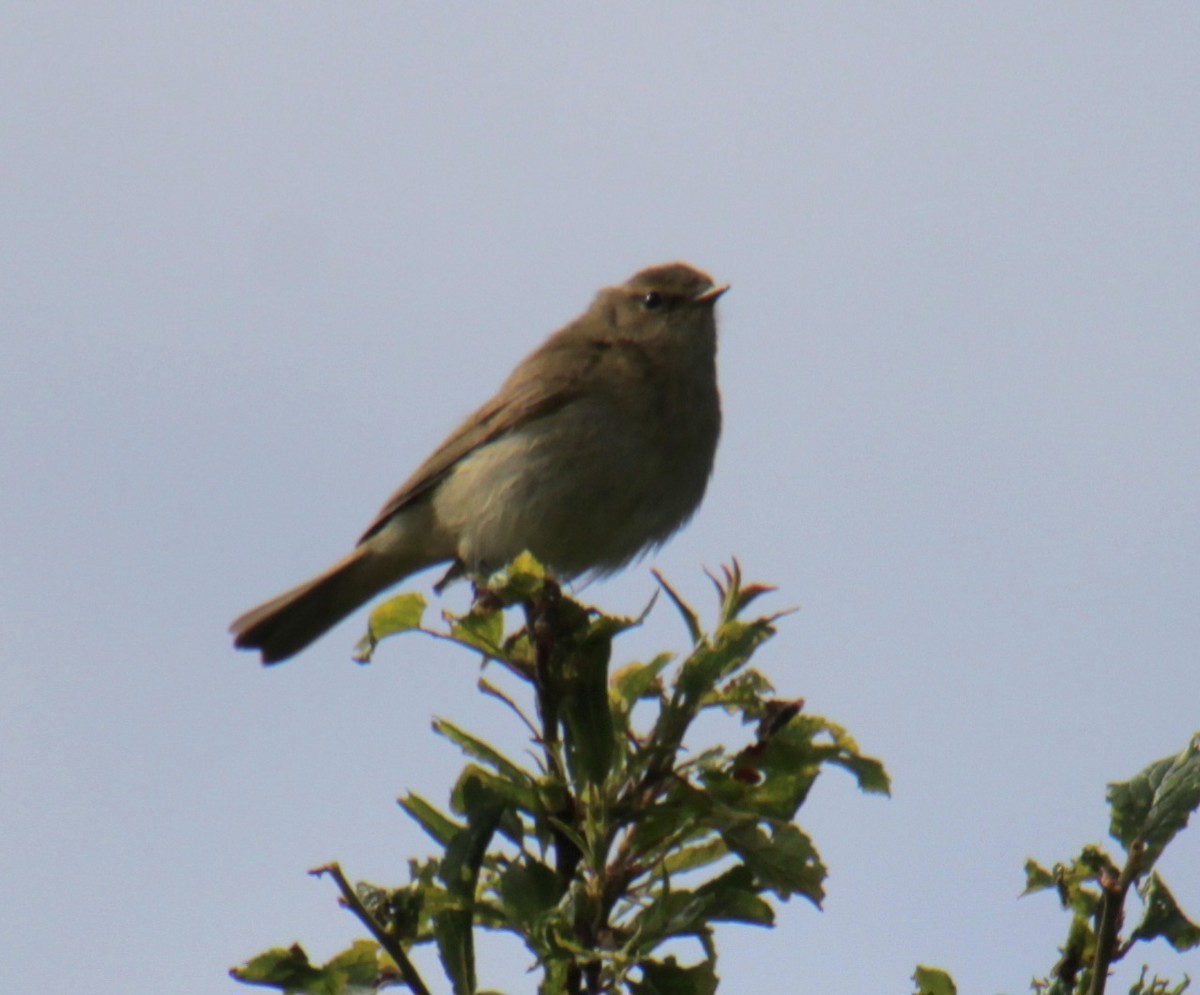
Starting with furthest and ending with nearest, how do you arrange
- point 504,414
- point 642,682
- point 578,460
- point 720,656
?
point 504,414 → point 578,460 → point 642,682 → point 720,656

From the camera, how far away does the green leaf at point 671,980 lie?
2.22 metres

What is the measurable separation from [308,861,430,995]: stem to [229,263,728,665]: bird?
485 centimetres

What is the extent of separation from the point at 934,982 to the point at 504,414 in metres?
5.68

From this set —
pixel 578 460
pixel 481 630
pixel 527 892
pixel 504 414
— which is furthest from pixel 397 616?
pixel 504 414

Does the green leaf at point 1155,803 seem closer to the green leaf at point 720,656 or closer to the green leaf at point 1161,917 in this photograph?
the green leaf at point 1161,917

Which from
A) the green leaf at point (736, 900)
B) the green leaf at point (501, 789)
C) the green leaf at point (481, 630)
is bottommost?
the green leaf at point (736, 900)

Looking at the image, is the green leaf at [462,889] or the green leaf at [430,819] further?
the green leaf at [430,819]

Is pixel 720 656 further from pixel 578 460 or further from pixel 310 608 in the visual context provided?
pixel 310 608

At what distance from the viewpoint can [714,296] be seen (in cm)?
838

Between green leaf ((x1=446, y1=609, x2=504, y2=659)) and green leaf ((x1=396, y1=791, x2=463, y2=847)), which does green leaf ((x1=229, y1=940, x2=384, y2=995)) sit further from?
green leaf ((x1=446, y1=609, x2=504, y2=659))

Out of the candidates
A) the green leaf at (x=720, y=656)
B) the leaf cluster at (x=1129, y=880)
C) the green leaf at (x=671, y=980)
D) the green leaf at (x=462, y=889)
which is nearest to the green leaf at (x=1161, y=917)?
the leaf cluster at (x=1129, y=880)

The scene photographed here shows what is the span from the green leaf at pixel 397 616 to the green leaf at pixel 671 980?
848mm

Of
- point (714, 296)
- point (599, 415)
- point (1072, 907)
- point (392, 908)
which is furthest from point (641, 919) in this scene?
point (714, 296)

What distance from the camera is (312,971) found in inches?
94.0
